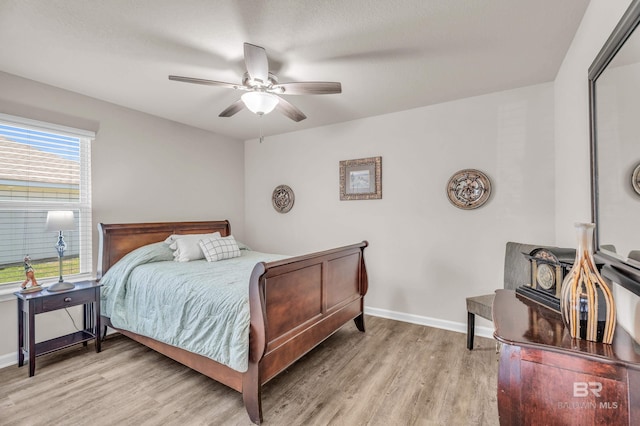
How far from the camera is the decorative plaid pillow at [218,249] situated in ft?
11.0

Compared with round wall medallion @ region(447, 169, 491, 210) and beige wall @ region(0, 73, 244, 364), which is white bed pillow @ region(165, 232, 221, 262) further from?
round wall medallion @ region(447, 169, 491, 210)

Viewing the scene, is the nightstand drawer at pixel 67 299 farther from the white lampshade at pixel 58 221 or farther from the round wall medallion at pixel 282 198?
the round wall medallion at pixel 282 198

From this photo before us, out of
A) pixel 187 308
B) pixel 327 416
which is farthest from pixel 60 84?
pixel 327 416

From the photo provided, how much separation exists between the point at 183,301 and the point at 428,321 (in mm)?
2671

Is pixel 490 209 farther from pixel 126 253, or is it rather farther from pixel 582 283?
pixel 126 253

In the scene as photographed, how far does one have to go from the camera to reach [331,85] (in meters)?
2.14

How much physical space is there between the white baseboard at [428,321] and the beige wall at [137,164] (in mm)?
2623

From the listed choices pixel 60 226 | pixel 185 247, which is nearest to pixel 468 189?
pixel 185 247

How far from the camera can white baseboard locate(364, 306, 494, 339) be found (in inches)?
123

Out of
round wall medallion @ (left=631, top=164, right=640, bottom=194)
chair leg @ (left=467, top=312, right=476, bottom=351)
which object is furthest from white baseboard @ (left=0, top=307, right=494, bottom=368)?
round wall medallion @ (left=631, top=164, right=640, bottom=194)

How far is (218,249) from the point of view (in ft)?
11.3

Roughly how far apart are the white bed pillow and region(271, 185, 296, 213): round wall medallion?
139cm

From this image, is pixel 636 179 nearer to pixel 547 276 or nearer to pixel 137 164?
pixel 547 276

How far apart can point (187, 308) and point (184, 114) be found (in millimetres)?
2499
